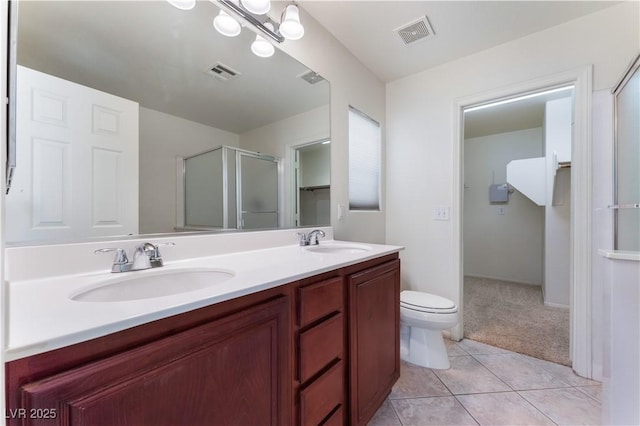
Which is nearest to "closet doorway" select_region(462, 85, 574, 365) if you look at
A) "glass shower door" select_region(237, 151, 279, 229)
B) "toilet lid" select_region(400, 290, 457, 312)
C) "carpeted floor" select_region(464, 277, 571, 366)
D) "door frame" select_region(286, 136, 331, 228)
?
"carpeted floor" select_region(464, 277, 571, 366)

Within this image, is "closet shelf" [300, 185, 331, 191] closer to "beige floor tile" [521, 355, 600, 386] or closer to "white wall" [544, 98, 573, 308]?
"beige floor tile" [521, 355, 600, 386]

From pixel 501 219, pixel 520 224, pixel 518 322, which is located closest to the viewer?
pixel 518 322

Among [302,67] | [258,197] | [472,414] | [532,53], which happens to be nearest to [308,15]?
[302,67]

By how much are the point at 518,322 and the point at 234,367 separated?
9.07 ft

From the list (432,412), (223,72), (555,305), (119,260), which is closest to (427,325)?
(432,412)

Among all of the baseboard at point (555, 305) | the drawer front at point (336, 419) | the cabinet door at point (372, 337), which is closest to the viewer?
the drawer front at point (336, 419)

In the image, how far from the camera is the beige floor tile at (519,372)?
1552 mm

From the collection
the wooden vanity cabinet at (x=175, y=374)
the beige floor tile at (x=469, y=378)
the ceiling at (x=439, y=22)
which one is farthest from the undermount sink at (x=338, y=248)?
the ceiling at (x=439, y=22)

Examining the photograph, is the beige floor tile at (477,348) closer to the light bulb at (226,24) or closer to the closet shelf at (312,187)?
the closet shelf at (312,187)

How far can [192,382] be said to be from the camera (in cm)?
58

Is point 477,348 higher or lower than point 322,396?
lower

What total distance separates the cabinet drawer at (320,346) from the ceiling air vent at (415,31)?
6.17 ft

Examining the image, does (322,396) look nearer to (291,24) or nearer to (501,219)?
(291,24)

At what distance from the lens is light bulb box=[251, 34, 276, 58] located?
1.41 metres
